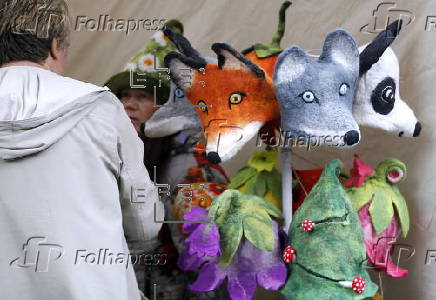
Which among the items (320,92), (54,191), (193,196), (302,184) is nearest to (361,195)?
(302,184)

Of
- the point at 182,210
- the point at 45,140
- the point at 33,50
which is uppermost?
the point at 33,50

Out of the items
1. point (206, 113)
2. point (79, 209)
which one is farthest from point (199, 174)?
point (79, 209)

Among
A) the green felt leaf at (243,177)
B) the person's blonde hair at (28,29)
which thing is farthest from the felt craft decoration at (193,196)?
the person's blonde hair at (28,29)

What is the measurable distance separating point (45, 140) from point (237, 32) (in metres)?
0.87

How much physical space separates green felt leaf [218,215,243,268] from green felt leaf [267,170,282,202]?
19 cm

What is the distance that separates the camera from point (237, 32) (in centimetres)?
175

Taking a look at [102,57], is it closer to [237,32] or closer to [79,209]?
[237,32]

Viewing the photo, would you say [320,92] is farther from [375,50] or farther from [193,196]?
[193,196]

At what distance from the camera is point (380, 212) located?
1.35 m

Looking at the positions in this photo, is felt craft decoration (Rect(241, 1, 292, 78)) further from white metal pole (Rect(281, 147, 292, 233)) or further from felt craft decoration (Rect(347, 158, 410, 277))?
felt craft decoration (Rect(347, 158, 410, 277))

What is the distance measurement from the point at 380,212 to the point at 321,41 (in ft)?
1.70

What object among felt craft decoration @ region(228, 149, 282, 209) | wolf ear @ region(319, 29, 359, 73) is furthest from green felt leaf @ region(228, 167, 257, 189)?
wolf ear @ region(319, 29, 359, 73)

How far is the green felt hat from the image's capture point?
153 centimetres

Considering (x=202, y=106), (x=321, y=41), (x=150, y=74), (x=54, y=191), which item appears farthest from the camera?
(x=321, y=41)
